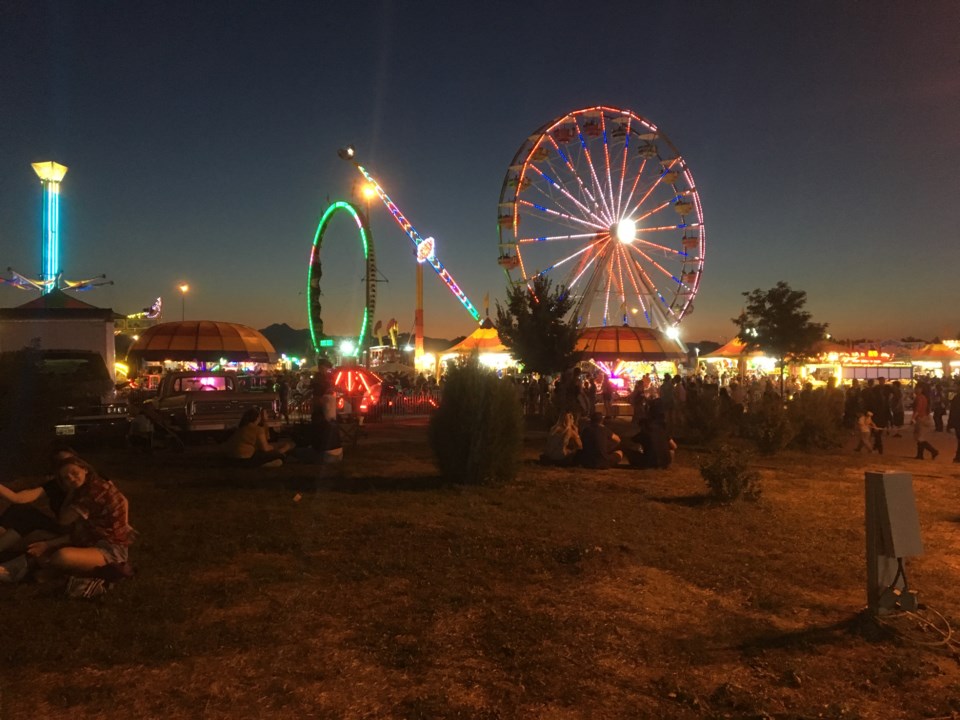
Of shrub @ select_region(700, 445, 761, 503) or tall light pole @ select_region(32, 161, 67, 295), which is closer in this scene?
shrub @ select_region(700, 445, 761, 503)

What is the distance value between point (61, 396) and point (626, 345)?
76.5ft

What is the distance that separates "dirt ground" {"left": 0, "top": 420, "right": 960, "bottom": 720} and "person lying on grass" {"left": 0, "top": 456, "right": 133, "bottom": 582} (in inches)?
7.7

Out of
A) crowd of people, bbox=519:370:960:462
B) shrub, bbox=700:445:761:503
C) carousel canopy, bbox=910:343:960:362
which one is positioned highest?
carousel canopy, bbox=910:343:960:362

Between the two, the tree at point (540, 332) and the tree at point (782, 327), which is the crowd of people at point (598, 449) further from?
the tree at point (782, 327)

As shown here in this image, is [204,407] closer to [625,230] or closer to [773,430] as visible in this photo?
[773,430]

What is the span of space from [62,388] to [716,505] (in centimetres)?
796

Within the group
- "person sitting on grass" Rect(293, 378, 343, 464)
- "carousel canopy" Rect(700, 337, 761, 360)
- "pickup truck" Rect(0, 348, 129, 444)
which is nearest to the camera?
"pickup truck" Rect(0, 348, 129, 444)

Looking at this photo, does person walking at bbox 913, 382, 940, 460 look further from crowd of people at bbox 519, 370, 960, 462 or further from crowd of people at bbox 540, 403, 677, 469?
crowd of people at bbox 540, 403, 677, 469

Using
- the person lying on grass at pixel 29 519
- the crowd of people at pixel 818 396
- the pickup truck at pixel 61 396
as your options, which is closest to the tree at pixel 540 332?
the crowd of people at pixel 818 396

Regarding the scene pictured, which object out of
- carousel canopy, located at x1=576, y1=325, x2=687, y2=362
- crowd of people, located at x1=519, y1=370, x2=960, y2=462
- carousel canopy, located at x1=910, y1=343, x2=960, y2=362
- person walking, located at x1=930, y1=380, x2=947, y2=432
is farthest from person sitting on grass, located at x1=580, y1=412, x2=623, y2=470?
carousel canopy, located at x1=910, y1=343, x2=960, y2=362

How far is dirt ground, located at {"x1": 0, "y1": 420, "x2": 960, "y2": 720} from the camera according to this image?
141 inches

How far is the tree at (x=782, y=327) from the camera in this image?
36.3m

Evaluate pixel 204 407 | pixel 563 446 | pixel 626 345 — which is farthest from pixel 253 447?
pixel 626 345

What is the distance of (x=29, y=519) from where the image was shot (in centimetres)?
562
